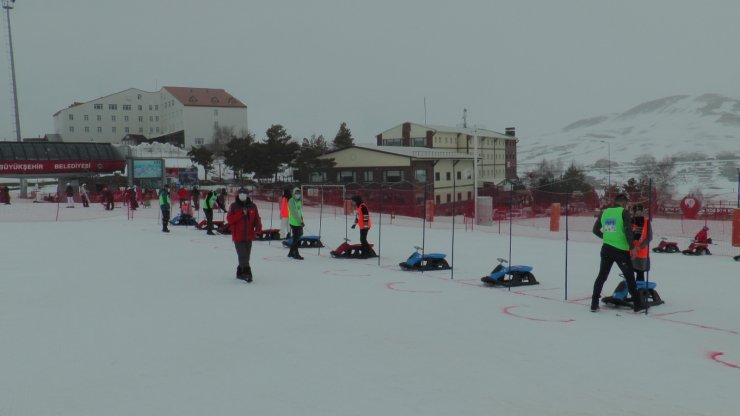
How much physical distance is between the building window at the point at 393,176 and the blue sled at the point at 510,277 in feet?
154

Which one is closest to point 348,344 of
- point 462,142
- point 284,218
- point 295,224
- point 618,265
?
point 618,265

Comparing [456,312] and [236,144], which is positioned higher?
[236,144]

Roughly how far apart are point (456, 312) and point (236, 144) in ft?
181

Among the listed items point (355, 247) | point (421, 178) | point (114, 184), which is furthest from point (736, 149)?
point (355, 247)

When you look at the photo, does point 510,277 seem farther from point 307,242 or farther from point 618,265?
point 307,242

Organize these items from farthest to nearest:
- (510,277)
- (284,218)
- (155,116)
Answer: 1. (155,116)
2. (284,218)
3. (510,277)

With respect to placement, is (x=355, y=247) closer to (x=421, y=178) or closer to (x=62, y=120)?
(x=421, y=178)

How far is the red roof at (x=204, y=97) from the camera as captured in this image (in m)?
101

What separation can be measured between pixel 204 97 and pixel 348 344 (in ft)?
335

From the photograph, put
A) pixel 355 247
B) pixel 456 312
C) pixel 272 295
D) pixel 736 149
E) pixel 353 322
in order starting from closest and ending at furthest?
pixel 353 322
pixel 456 312
pixel 272 295
pixel 355 247
pixel 736 149

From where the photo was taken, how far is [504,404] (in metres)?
5.24

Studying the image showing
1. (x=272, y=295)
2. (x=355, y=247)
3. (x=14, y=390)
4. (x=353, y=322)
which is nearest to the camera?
(x=14, y=390)

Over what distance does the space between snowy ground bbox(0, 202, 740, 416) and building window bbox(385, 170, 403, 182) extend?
45203mm

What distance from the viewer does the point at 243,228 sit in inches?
466
